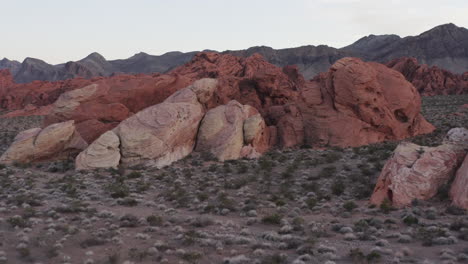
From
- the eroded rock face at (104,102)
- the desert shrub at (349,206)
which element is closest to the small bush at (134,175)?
the eroded rock face at (104,102)

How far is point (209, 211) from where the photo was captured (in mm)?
15867

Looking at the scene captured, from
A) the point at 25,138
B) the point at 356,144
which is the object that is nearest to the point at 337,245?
the point at 356,144

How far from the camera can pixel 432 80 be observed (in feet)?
325

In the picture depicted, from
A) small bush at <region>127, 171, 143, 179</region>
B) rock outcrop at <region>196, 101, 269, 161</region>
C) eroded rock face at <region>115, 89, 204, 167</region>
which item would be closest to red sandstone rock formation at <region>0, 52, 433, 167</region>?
rock outcrop at <region>196, 101, 269, 161</region>

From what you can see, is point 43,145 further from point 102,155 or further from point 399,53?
point 399,53

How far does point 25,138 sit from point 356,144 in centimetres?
2098

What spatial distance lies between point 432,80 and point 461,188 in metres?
93.7

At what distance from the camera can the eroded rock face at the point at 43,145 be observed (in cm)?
2527

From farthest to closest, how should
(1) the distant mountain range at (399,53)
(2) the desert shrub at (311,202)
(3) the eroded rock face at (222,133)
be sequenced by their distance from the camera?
(1) the distant mountain range at (399,53) < (3) the eroded rock face at (222,133) < (2) the desert shrub at (311,202)

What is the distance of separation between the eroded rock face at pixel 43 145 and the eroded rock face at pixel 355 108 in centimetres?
1563

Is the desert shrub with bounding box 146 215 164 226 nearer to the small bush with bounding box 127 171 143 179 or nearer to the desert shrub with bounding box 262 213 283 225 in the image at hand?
the desert shrub with bounding box 262 213 283 225

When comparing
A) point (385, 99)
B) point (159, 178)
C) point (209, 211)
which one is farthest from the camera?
point (385, 99)

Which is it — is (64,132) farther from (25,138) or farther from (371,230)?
(371,230)

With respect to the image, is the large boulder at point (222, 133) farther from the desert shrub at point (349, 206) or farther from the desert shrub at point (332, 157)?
the desert shrub at point (349, 206)
